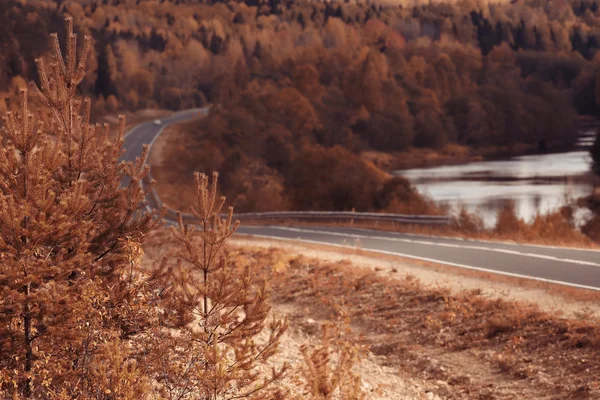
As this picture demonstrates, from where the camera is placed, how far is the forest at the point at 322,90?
6219cm

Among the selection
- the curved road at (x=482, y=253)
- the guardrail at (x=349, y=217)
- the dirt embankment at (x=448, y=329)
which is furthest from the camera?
the guardrail at (x=349, y=217)

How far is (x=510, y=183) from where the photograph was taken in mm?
61125

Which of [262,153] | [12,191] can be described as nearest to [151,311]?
Result: [12,191]

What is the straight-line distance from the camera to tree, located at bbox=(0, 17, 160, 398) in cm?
693

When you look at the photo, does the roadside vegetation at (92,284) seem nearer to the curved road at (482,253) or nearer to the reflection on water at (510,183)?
the curved road at (482,253)

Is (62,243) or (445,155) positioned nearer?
(62,243)

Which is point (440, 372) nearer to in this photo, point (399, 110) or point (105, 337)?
point (105, 337)

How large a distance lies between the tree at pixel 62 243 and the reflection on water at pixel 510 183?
32.7 m

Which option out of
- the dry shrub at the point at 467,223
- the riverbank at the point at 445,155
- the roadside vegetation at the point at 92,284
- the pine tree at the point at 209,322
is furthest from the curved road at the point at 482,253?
the riverbank at the point at 445,155

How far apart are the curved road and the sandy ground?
0.73m

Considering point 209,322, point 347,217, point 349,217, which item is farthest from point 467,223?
point 209,322

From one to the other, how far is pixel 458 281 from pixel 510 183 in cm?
4655

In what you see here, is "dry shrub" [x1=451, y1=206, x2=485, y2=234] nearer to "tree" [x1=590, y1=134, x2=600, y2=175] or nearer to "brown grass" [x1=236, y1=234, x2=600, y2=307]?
"brown grass" [x1=236, y1=234, x2=600, y2=307]

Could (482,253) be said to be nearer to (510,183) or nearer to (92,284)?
(92,284)
